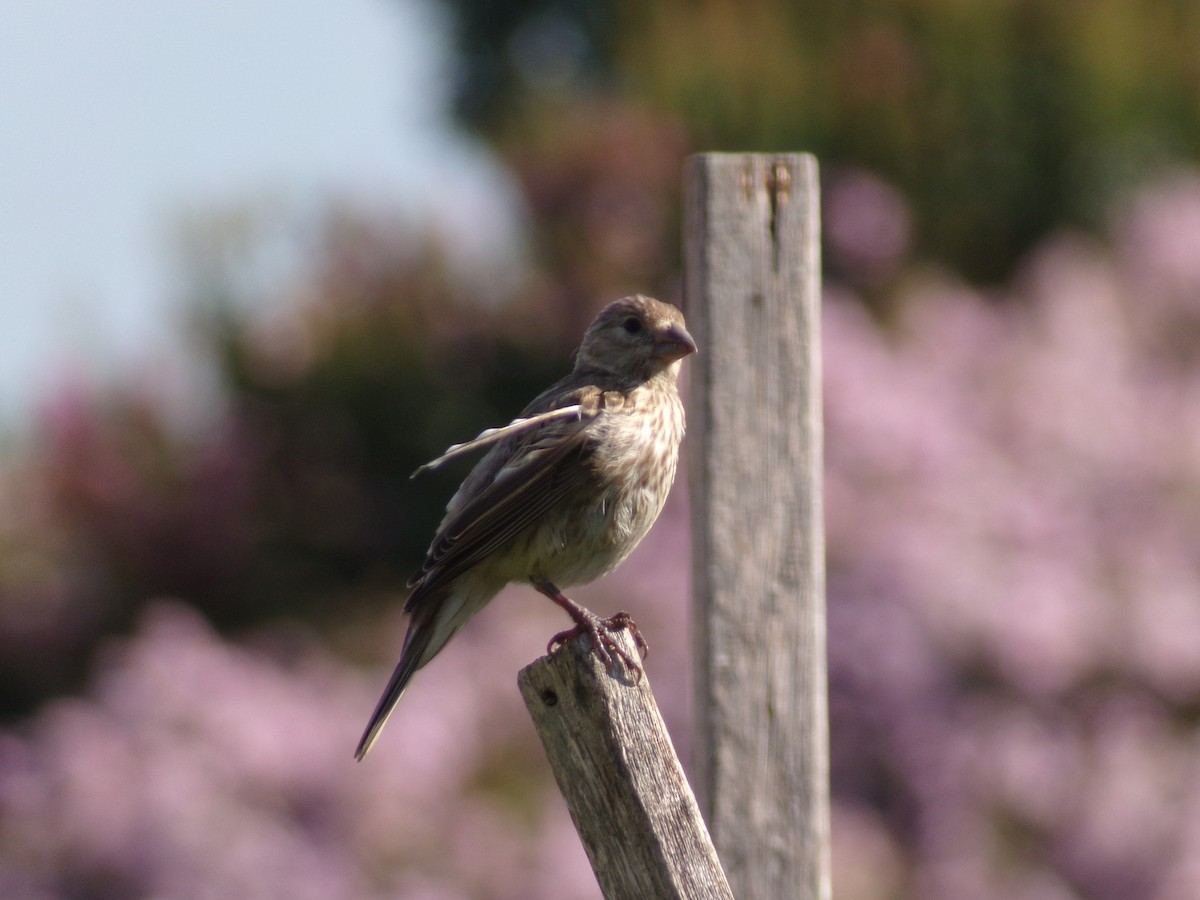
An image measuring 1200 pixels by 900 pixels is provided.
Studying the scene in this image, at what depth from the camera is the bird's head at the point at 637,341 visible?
157 inches

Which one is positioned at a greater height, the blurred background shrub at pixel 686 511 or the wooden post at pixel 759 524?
the wooden post at pixel 759 524

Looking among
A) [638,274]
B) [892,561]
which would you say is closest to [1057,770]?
[892,561]

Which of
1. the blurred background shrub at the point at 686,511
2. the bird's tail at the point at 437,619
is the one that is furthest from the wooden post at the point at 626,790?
the blurred background shrub at the point at 686,511

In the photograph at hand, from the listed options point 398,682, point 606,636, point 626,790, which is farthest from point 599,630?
point 398,682

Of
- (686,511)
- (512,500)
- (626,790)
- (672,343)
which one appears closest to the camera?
(626,790)

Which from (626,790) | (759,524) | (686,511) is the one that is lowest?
(686,511)

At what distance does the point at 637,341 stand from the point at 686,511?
4.61 meters

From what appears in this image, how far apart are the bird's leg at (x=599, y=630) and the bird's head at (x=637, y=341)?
0.61 m

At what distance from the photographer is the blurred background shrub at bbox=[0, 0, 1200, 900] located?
7.26m

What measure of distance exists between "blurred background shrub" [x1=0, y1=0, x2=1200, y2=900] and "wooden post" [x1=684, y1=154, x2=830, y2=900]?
12.3 ft

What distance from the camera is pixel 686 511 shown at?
864cm

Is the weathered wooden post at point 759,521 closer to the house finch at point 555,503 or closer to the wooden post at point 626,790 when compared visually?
the house finch at point 555,503

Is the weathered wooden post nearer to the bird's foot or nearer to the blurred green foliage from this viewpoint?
the bird's foot

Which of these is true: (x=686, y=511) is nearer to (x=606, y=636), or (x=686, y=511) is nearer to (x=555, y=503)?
(x=555, y=503)
